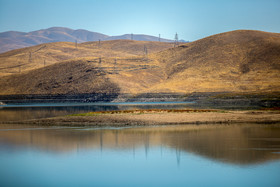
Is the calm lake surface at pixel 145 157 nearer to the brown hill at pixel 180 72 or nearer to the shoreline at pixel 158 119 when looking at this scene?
the shoreline at pixel 158 119

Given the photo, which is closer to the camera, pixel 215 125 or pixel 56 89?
pixel 215 125

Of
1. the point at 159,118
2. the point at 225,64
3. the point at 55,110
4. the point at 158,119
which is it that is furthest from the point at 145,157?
the point at 225,64

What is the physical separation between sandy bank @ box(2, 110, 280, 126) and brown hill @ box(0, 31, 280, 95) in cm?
6064

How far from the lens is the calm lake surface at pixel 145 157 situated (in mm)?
23797

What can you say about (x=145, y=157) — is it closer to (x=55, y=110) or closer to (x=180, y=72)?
(x=55, y=110)

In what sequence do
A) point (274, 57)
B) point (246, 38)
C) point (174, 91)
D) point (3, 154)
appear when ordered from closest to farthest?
point (3, 154) < point (174, 91) < point (274, 57) < point (246, 38)

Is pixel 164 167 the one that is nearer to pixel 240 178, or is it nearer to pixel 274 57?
pixel 240 178

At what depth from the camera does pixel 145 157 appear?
29719 millimetres

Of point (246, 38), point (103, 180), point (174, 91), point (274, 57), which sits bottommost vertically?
point (103, 180)

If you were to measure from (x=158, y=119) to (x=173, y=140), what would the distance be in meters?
14.3

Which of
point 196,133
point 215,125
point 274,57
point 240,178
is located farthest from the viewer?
point 274,57

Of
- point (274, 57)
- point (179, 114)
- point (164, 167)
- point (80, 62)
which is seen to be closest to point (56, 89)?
point (80, 62)

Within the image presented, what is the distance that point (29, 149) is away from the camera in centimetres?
3400

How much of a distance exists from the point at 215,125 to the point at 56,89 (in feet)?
346
